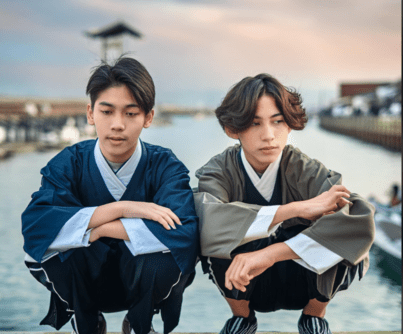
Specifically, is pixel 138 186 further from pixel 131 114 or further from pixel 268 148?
pixel 268 148

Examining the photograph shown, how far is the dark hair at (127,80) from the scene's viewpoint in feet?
5.88

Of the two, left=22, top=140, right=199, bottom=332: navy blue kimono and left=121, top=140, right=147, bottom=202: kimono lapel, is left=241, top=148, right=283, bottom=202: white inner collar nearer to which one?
left=22, top=140, right=199, bottom=332: navy blue kimono

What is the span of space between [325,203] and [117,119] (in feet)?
2.85

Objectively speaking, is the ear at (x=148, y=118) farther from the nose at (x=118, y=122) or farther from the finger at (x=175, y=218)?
the finger at (x=175, y=218)

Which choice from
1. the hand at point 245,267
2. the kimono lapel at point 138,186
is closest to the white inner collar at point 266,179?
the hand at point 245,267

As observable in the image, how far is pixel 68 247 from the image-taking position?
1659 millimetres

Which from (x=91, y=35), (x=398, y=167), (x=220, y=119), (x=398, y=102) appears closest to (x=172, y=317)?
(x=220, y=119)

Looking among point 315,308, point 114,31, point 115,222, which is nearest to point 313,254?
point 315,308

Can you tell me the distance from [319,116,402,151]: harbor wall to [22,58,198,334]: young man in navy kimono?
2906 cm

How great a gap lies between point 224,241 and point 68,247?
58 centimetres

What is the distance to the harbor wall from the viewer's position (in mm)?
30531

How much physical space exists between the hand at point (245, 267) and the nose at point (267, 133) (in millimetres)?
446

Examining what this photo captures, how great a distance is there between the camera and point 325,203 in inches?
65.9

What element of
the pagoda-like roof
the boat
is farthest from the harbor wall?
the boat
